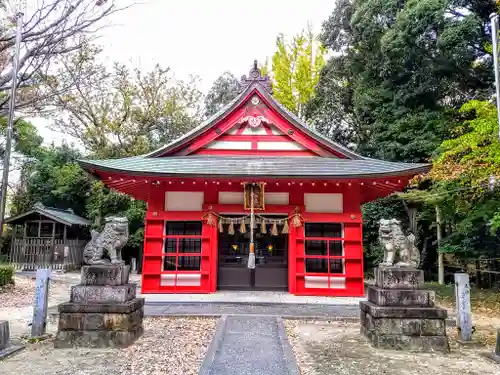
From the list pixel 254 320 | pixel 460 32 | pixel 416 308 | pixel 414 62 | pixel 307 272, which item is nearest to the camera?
pixel 416 308

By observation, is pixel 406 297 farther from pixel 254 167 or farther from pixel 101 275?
pixel 254 167

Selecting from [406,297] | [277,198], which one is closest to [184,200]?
[277,198]

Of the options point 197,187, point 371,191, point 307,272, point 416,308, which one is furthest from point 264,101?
point 416,308

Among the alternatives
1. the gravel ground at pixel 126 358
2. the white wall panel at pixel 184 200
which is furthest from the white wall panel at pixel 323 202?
the gravel ground at pixel 126 358

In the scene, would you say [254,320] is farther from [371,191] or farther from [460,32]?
[460,32]

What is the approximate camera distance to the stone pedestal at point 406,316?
6137mm

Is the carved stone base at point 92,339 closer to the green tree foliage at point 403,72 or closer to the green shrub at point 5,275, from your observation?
the green shrub at point 5,275

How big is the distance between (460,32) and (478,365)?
14.1m

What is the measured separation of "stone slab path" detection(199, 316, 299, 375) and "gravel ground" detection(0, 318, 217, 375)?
28 cm

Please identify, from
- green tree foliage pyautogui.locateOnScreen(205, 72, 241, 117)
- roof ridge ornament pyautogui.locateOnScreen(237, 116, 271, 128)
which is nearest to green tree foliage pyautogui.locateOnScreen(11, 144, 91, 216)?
green tree foliage pyautogui.locateOnScreen(205, 72, 241, 117)

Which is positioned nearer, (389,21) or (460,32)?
(460,32)

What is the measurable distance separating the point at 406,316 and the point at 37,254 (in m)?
20.7

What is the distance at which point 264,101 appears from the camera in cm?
1337

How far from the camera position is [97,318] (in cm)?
620
